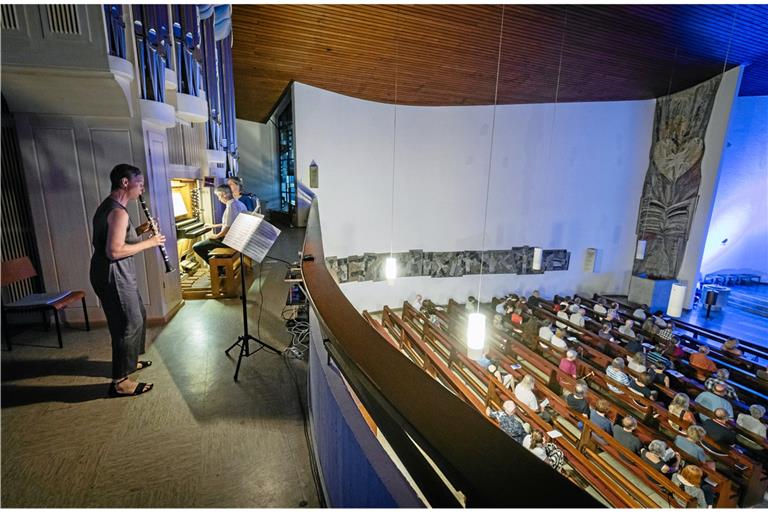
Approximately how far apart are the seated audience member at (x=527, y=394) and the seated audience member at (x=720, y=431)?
1.96 m

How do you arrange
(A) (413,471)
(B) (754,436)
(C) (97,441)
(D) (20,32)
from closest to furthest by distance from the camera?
(A) (413,471)
(C) (97,441)
(D) (20,32)
(B) (754,436)

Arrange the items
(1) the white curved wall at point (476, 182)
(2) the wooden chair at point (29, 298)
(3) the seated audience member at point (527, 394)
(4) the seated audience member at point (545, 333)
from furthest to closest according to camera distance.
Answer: (1) the white curved wall at point (476, 182) < (4) the seated audience member at point (545, 333) < (3) the seated audience member at point (527, 394) < (2) the wooden chair at point (29, 298)

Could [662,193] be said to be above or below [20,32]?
below

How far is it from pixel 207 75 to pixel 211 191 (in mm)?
2178

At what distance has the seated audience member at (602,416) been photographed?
4.94m

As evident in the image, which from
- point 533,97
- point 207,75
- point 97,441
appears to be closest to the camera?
point 97,441

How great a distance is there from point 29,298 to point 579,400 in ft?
21.5

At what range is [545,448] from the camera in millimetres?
4344

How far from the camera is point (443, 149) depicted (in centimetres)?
1052

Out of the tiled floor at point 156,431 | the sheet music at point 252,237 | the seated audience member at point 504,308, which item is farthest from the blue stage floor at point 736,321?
the sheet music at point 252,237

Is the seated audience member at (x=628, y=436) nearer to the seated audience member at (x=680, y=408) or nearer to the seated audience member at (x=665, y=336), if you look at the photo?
the seated audience member at (x=680, y=408)

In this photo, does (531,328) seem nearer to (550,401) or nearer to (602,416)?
(550,401)

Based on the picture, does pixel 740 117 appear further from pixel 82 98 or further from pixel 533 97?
pixel 82 98

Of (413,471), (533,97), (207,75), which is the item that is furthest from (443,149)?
(413,471)
